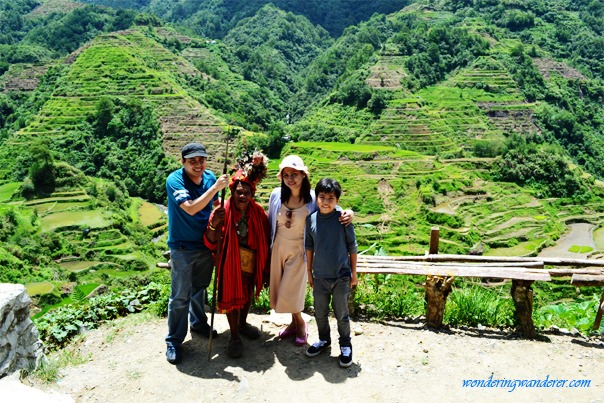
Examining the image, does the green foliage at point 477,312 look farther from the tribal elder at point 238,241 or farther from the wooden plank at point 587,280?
the tribal elder at point 238,241

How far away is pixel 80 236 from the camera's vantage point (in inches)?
1330

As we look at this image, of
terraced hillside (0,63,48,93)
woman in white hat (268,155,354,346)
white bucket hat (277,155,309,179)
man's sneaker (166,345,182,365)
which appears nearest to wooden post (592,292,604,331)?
woman in white hat (268,155,354,346)

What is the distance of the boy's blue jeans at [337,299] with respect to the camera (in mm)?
4109

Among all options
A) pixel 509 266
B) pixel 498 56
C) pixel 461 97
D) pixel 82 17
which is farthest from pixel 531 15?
pixel 509 266

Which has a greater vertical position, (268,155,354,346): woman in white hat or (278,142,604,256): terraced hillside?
(268,155,354,346): woman in white hat

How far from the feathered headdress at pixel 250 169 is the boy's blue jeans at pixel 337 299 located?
0.96m

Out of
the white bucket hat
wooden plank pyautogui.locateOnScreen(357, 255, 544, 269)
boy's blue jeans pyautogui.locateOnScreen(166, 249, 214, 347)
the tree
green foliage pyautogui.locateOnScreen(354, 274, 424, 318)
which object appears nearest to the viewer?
the white bucket hat

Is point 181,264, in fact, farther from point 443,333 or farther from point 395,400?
point 443,333

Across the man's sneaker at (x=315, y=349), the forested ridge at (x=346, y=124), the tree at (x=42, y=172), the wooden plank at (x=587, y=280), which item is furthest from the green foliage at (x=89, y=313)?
the tree at (x=42, y=172)

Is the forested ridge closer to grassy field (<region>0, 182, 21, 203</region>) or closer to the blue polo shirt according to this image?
grassy field (<region>0, 182, 21, 203</region>)

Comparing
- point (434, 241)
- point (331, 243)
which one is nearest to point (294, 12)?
point (434, 241)

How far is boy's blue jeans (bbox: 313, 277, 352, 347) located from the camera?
4.11 meters

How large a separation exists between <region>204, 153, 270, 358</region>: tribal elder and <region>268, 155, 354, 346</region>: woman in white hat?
129mm

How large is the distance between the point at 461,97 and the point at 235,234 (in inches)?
2466
